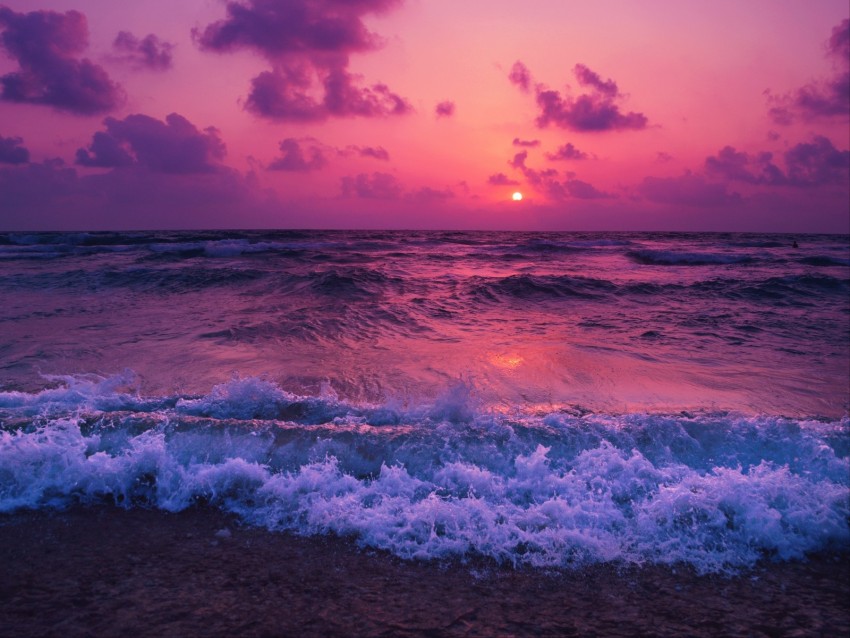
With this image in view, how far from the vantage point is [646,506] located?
370cm

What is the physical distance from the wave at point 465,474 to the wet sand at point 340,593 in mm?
176

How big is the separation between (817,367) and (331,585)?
787 centimetres

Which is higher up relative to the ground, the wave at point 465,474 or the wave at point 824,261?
the wave at point 824,261

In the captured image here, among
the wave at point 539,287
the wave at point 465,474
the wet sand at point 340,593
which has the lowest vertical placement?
the wet sand at point 340,593

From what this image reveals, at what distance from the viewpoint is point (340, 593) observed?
9.45 ft

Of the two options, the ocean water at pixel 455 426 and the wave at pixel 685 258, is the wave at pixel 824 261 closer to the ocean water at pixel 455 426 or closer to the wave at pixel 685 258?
the wave at pixel 685 258

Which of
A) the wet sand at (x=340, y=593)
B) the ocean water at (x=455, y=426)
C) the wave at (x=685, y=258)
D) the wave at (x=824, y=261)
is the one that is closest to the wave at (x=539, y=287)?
the ocean water at (x=455, y=426)

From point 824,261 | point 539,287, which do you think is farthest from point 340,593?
point 824,261

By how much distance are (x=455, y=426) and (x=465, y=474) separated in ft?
2.75

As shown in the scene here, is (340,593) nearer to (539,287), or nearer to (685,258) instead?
(539,287)

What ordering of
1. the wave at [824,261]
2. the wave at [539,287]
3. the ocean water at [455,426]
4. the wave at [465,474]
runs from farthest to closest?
the wave at [824,261]
the wave at [539,287]
the ocean water at [455,426]
the wave at [465,474]

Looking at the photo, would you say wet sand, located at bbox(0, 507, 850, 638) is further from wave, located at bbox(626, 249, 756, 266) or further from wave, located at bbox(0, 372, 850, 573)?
wave, located at bbox(626, 249, 756, 266)

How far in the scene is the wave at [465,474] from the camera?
11.2 feet

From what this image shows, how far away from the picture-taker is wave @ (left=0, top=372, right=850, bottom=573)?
11.2 feet
